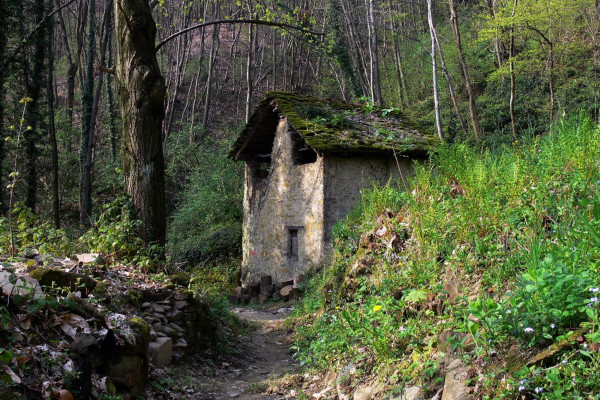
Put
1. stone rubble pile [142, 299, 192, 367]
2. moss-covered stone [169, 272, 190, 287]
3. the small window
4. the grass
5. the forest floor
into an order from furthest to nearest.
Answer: the small window < moss-covered stone [169, 272, 190, 287] < stone rubble pile [142, 299, 192, 367] < the forest floor < the grass

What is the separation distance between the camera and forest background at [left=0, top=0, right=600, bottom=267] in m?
14.0

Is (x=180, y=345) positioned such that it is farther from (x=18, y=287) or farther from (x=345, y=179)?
(x=345, y=179)

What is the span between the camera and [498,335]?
2.62m

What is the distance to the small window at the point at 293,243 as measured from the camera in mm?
12453

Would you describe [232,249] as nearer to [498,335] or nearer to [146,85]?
[146,85]

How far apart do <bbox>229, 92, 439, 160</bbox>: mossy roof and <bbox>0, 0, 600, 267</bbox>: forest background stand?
200 centimetres

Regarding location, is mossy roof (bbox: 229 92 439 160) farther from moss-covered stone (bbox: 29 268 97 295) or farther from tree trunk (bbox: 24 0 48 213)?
tree trunk (bbox: 24 0 48 213)

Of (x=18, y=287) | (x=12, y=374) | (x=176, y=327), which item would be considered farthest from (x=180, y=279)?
(x=12, y=374)

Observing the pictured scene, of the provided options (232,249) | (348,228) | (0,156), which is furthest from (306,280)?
(0,156)

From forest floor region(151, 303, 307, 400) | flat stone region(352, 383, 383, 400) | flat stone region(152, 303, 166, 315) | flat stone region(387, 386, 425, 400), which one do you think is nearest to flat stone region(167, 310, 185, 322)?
flat stone region(152, 303, 166, 315)

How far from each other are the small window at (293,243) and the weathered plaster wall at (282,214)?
92mm

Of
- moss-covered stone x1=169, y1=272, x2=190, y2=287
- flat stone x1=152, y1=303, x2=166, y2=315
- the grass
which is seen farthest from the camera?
moss-covered stone x1=169, y1=272, x2=190, y2=287

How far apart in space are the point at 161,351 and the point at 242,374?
131 cm

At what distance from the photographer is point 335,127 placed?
464 inches
